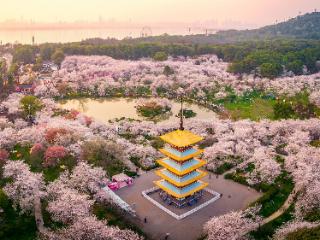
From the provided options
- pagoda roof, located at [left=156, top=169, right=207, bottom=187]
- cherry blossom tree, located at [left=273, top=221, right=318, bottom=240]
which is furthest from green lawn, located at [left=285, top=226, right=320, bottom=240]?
pagoda roof, located at [left=156, top=169, right=207, bottom=187]

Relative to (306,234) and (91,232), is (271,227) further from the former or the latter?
(91,232)

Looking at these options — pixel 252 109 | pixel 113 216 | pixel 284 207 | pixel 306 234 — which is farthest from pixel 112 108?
pixel 306 234

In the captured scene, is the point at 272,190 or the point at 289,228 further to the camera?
the point at 272,190

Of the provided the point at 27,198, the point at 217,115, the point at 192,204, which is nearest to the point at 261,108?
the point at 217,115

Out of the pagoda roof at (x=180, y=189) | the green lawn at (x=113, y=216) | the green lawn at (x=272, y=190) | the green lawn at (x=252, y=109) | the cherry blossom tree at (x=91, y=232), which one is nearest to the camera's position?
the cherry blossom tree at (x=91, y=232)

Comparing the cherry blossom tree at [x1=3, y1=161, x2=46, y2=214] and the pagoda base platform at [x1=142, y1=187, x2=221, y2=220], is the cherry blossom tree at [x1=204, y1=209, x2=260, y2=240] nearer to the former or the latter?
the pagoda base platform at [x1=142, y1=187, x2=221, y2=220]

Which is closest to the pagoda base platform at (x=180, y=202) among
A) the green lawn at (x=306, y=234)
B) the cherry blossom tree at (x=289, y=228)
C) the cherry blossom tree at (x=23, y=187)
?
the cherry blossom tree at (x=289, y=228)

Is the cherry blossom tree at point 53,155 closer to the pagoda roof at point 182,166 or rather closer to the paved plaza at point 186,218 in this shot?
the paved plaza at point 186,218
